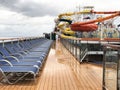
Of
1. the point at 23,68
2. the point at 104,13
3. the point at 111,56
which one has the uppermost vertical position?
the point at 104,13

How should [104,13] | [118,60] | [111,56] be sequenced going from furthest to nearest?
[104,13] < [111,56] < [118,60]

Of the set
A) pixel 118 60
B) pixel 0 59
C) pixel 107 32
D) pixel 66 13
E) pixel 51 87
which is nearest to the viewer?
pixel 118 60

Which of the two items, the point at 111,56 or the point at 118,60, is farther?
the point at 111,56

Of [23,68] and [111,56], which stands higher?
[111,56]

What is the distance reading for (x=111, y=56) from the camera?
3.79 meters

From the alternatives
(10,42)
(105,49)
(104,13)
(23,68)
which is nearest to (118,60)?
(105,49)

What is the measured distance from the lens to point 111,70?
3.80 meters

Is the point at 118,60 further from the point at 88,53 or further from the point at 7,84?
the point at 88,53

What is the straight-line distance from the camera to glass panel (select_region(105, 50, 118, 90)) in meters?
3.59

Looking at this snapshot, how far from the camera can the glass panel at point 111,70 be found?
3.59 meters

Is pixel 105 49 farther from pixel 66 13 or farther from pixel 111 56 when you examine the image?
pixel 66 13

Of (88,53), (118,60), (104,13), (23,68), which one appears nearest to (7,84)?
(23,68)

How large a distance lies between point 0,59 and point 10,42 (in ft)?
6.82

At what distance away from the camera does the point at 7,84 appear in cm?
505
